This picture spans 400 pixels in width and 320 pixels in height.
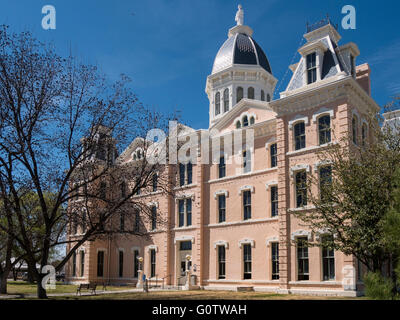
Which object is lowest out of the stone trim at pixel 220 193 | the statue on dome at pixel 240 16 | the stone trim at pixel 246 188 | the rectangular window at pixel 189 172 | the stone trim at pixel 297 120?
the stone trim at pixel 220 193

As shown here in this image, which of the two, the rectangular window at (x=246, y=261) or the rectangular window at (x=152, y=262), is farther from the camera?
the rectangular window at (x=152, y=262)

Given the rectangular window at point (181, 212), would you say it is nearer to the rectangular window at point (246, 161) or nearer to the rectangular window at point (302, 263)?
the rectangular window at point (246, 161)

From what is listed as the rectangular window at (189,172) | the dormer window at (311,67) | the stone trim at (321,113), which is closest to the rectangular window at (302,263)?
the stone trim at (321,113)

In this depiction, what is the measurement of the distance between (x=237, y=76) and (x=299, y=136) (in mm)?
15422

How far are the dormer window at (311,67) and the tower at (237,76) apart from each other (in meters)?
12.2

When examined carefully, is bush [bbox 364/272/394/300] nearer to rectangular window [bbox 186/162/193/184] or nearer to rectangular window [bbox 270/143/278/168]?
rectangular window [bbox 270/143/278/168]

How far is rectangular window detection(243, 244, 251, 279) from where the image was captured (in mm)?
29656

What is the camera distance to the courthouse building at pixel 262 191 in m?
24.8

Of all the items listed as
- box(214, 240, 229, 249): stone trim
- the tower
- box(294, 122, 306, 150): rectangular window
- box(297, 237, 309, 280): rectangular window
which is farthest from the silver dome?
box(297, 237, 309, 280): rectangular window

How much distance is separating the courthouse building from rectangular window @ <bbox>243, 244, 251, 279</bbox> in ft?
0.22

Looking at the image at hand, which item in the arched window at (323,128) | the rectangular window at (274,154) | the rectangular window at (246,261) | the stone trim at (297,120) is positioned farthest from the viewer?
the rectangular window at (246,261)

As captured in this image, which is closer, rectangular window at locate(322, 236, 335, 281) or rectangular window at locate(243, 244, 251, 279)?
rectangular window at locate(322, 236, 335, 281)

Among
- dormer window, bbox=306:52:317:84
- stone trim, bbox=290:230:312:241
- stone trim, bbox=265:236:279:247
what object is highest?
dormer window, bbox=306:52:317:84

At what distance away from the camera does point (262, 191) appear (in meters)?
29.6
